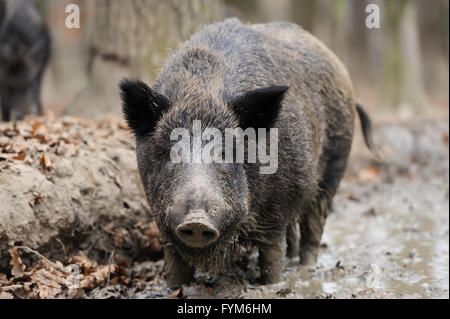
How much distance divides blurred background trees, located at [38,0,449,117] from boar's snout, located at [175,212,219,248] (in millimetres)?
2721

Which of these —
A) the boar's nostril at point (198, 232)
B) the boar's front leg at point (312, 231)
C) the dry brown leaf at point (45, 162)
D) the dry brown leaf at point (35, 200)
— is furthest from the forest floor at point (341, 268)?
the boar's nostril at point (198, 232)

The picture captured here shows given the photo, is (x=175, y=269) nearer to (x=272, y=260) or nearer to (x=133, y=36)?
(x=272, y=260)

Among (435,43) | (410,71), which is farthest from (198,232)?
(435,43)

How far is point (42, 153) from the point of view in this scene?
17.7ft

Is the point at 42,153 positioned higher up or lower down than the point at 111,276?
higher up

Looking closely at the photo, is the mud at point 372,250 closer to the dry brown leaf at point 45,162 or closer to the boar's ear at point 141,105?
the dry brown leaf at point 45,162

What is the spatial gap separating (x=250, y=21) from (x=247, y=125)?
1154 cm

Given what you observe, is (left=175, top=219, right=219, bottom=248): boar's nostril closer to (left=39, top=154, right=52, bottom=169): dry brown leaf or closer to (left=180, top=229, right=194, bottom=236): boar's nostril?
(left=180, top=229, right=194, bottom=236): boar's nostril

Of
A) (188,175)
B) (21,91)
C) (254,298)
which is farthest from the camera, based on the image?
(21,91)

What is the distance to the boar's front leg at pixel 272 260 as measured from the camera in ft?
17.1

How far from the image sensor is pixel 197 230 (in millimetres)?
3703

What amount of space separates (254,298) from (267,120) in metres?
1.55
